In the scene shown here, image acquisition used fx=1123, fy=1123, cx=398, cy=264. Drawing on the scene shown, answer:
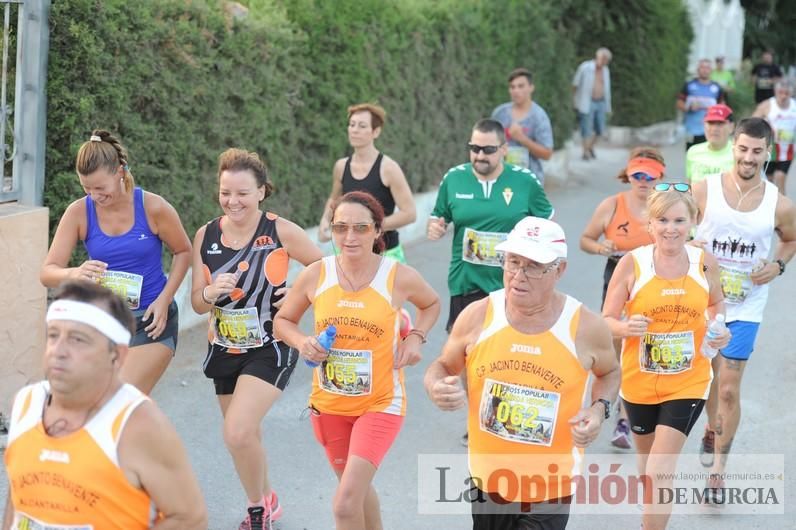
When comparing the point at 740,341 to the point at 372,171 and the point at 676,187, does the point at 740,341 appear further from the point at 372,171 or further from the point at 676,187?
the point at 372,171

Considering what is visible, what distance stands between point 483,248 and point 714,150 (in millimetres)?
2922

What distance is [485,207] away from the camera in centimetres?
729

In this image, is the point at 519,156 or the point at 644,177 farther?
the point at 519,156

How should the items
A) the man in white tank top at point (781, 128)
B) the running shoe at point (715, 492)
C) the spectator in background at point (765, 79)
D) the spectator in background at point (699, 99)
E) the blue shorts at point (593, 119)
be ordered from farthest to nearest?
the spectator in background at point (765, 79) → the blue shorts at point (593, 119) → the spectator in background at point (699, 99) → the man in white tank top at point (781, 128) → the running shoe at point (715, 492)

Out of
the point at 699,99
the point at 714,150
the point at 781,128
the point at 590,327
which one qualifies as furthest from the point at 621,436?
the point at 699,99

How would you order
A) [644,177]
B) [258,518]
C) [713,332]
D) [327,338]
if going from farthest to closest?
[644,177] → [258,518] → [713,332] → [327,338]

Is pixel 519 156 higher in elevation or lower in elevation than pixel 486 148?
higher

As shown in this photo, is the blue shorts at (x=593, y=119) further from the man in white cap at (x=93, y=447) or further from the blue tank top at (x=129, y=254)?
the man in white cap at (x=93, y=447)

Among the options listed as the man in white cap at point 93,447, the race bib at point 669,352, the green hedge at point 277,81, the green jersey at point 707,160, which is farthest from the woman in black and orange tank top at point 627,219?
the man in white cap at point 93,447

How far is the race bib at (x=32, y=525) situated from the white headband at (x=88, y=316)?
20.6 inches

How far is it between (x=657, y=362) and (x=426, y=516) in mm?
1627

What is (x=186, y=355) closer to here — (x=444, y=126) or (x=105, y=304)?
(x=105, y=304)

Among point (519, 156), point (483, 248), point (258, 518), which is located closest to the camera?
point (258, 518)

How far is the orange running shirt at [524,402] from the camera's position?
4.12 m
